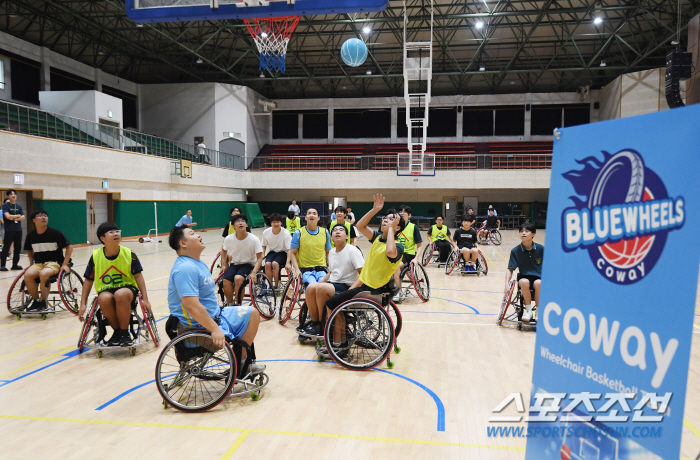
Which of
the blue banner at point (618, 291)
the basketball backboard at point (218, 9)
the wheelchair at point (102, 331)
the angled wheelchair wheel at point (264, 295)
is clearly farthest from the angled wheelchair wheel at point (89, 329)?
the blue banner at point (618, 291)

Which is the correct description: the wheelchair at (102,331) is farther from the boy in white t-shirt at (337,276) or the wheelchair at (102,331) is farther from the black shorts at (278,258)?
the black shorts at (278,258)

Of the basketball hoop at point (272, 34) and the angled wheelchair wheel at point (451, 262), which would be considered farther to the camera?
the angled wheelchair wheel at point (451, 262)

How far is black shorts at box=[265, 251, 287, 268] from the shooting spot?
650 cm

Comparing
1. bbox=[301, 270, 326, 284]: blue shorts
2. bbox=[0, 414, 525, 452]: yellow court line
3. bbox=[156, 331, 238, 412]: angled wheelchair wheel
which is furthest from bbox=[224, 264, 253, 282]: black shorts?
bbox=[0, 414, 525, 452]: yellow court line

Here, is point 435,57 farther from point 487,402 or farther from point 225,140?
point 487,402

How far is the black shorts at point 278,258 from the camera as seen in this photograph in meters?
6.50

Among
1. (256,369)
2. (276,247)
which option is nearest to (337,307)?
(256,369)

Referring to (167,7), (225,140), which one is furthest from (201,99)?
(167,7)

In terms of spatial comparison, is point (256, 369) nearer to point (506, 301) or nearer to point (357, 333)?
point (357, 333)

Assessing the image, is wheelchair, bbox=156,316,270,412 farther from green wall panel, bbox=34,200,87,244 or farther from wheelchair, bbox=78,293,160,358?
green wall panel, bbox=34,200,87,244

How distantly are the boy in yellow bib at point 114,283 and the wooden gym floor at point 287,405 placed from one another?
1.08 ft

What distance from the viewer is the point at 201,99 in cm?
2427

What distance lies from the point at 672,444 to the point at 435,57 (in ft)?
81.2

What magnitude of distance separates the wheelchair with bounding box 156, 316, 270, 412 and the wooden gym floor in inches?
3.9
